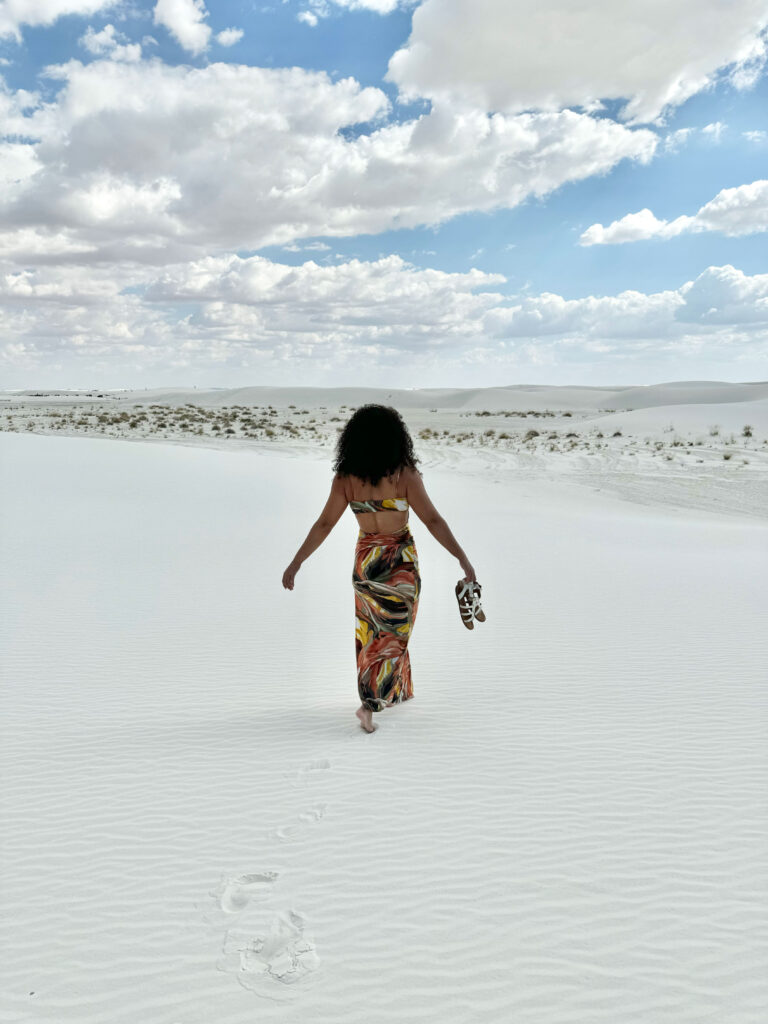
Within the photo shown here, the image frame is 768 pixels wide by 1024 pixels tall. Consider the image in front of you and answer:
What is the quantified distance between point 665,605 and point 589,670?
2.64 m

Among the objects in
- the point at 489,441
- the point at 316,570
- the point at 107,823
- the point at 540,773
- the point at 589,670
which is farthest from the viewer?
the point at 489,441

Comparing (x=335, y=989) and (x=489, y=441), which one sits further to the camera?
(x=489, y=441)

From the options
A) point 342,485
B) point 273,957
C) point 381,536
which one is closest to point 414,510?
point 381,536

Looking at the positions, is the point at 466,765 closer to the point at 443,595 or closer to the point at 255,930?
the point at 255,930

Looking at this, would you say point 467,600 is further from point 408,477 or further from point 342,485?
point 342,485

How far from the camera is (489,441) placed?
31656 millimetres

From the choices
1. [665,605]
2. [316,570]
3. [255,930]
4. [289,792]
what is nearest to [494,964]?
[255,930]

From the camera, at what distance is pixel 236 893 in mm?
2980

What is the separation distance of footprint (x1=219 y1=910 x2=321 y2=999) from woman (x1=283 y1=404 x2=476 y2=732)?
181 cm

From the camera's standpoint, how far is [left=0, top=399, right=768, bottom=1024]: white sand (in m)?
2.56

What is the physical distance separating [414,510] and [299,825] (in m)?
1.63

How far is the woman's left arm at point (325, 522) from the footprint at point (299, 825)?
1.22 meters

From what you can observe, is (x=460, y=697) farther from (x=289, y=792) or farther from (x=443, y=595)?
(x=443, y=595)

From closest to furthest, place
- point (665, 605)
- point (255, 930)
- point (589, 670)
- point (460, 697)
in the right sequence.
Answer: point (255, 930), point (460, 697), point (589, 670), point (665, 605)
